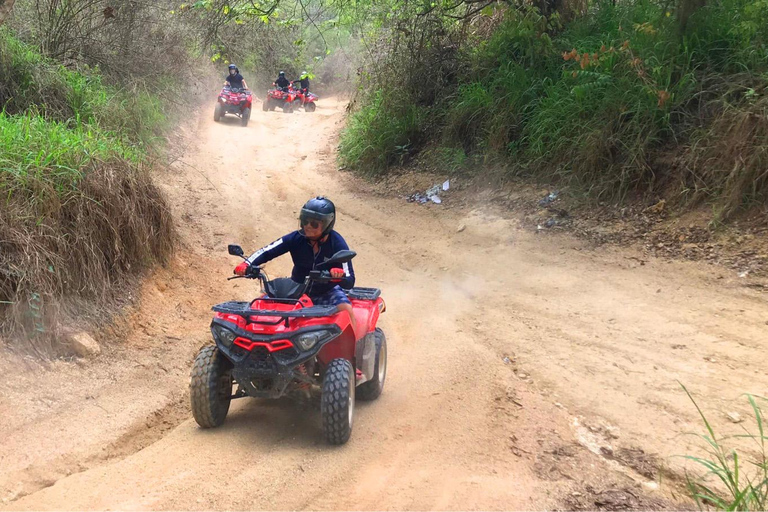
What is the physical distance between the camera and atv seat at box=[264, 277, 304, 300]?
405cm

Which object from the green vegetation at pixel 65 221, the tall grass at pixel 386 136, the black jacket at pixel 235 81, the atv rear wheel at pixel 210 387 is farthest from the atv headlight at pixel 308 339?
the black jacket at pixel 235 81

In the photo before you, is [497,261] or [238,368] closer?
[238,368]

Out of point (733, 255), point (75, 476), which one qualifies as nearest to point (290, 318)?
point (75, 476)

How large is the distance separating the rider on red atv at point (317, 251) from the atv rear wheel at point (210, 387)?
0.67m

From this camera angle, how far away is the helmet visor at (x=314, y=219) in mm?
4188

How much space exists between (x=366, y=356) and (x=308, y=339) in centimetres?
73

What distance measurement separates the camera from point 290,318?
364 cm

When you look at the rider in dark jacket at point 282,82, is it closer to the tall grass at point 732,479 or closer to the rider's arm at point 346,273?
the rider's arm at point 346,273

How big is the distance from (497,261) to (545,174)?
2237 mm

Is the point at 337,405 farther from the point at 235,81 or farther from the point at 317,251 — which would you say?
the point at 235,81

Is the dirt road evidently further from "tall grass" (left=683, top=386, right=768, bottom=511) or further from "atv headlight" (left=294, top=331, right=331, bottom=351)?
"atv headlight" (left=294, top=331, right=331, bottom=351)

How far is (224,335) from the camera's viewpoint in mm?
3623

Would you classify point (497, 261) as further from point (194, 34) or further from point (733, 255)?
point (194, 34)

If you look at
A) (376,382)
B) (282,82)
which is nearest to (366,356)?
(376,382)
